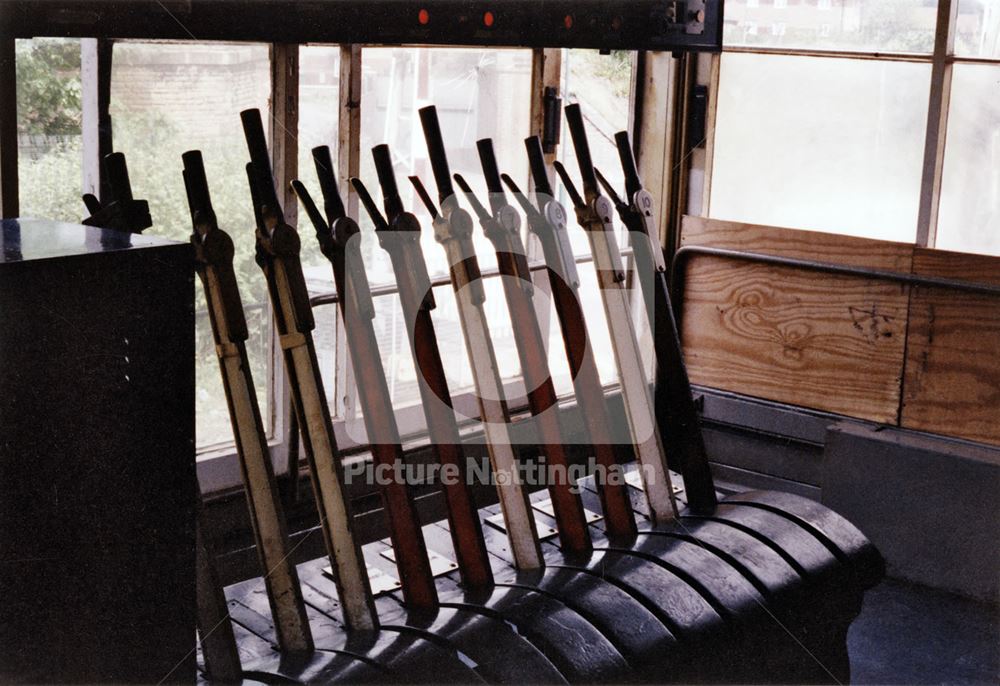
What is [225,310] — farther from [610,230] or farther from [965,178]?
[965,178]

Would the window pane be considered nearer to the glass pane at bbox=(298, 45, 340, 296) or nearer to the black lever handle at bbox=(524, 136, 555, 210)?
the glass pane at bbox=(298, 45, 340, 296)

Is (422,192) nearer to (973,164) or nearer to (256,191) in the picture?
(256,191)

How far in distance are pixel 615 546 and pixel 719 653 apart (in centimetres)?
33

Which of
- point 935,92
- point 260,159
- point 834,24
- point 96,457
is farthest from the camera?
point 834,24

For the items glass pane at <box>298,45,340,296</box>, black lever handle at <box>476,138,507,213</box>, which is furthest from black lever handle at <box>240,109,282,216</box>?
glass pane at <box>298,45,340,296</box>

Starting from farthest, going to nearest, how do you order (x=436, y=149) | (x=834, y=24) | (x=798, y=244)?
(x=798, y=244) < (x=834, y=24) < (x=436, y=149)

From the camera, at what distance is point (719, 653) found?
211cm

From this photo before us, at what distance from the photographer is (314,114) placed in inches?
119

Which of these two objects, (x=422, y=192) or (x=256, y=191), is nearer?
(x=256, y=191)

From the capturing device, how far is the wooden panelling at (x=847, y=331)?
349cm

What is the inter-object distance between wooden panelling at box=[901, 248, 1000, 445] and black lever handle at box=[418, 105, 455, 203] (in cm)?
199

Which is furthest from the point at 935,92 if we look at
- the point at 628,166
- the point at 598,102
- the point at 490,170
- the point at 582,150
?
the point at 490,170

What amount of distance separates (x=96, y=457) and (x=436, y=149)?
1.12 m

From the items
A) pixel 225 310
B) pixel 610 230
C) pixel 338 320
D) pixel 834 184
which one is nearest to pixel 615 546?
pixel 610 230
